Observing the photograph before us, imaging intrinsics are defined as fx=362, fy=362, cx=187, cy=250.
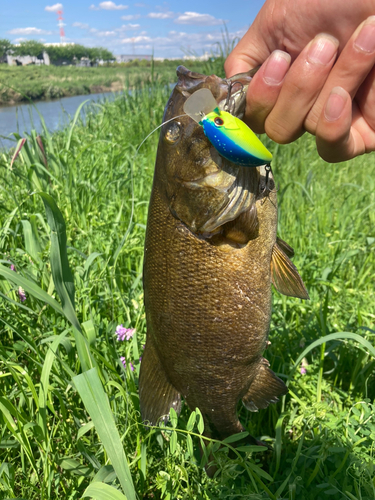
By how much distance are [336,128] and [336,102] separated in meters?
0.11

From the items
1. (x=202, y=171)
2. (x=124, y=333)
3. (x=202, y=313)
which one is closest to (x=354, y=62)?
(x=202, y=171)

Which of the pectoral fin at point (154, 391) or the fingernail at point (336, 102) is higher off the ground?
the fingernail at point (336, 102)

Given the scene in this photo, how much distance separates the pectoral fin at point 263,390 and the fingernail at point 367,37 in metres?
1.41

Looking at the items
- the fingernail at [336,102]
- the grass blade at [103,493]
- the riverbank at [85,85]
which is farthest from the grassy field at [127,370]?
the riverbank at [85,85]

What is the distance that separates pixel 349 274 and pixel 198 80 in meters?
2.30

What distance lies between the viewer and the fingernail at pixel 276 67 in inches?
57.1

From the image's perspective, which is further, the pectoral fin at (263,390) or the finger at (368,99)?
the pectoral fin at (263,390)

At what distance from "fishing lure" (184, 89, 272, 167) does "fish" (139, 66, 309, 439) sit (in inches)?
4.5

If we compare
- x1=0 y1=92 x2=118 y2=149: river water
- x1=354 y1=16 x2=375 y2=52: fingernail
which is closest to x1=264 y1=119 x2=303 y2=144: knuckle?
x1=354 y1=16 x2=375 y2=52: fingernail

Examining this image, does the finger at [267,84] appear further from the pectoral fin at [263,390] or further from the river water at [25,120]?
the river water at [25,120]

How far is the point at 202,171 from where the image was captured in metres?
1.54

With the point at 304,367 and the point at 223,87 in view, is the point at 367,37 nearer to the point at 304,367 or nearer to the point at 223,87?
the point at 223,87

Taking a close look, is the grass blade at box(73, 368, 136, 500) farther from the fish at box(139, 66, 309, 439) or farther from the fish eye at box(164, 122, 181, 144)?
the fish eye at box(164, 122, 181, 144)

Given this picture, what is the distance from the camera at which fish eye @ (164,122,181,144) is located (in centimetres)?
158
